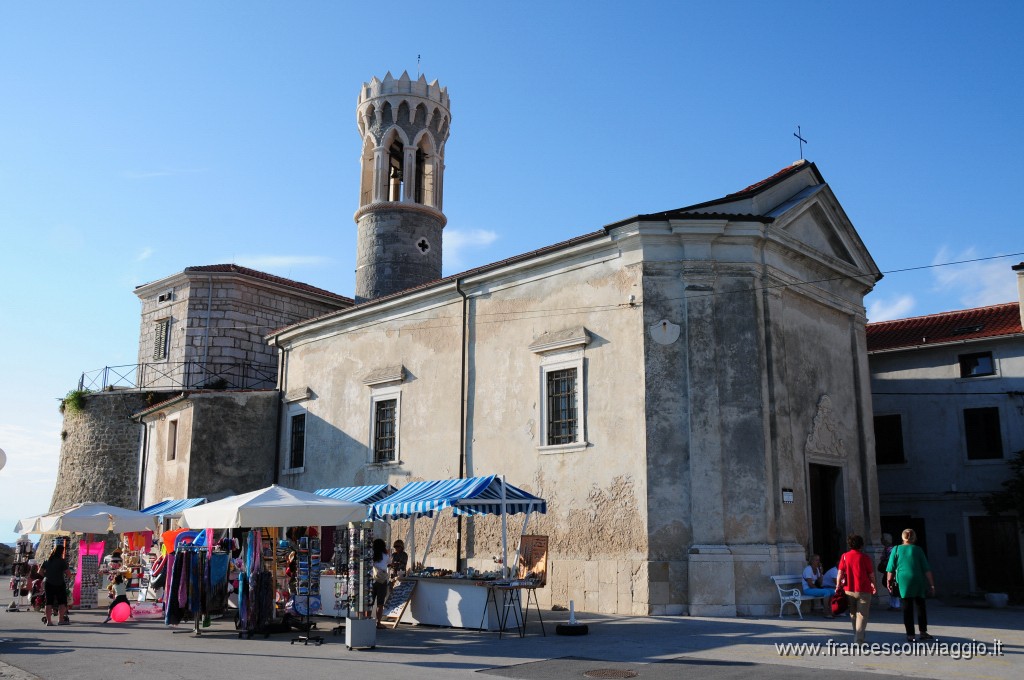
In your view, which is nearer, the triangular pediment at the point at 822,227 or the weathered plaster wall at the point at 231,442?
the triangular pediment at the point at 822,227

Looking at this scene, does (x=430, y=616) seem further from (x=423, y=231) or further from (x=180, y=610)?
(x=423, y=231)

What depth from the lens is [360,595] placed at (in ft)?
39.7

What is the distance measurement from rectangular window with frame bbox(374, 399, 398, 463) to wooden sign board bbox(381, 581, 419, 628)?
6964 millimetres

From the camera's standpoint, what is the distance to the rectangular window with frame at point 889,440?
24.3 metres

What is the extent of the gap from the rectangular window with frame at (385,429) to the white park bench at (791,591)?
9959 millimetres

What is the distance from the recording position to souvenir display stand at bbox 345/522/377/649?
11773mm

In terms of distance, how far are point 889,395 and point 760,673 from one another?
55.7 feet

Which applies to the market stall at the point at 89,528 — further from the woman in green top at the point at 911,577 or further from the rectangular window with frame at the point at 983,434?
the rectangular window with frame at the point at 983,434

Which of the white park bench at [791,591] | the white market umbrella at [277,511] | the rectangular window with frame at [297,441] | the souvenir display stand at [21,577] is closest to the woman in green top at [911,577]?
the white park bench at [791,591]

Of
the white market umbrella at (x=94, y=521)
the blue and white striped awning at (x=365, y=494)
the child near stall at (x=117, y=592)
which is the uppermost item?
the blue and white striped awning at (x=365, y=494)

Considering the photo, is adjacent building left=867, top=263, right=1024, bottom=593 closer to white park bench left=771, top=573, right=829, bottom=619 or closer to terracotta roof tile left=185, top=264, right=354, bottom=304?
white park bench left=771, top=573, right=829, bottom=619

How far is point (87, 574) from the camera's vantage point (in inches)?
725

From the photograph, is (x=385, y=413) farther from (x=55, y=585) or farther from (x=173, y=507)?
(x=55, y=585)

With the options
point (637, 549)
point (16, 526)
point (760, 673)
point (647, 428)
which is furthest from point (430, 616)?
point (16, 526)
